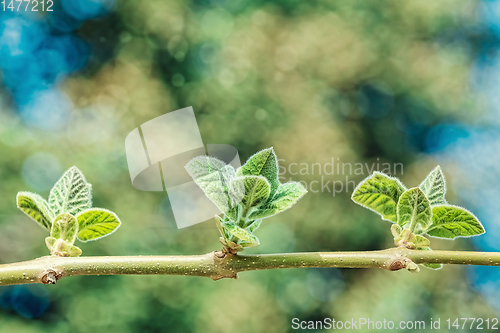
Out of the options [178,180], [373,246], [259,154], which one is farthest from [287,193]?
[373,246]

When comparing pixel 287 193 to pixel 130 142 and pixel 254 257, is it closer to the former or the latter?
pixel 254 257

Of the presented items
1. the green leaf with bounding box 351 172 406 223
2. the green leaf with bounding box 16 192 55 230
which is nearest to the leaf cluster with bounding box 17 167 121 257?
the green leaf with bounding box 16 192 55 230

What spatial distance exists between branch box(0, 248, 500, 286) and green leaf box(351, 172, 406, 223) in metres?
→ 0.02

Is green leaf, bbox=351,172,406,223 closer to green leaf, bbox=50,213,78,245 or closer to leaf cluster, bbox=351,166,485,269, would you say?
leaf cluster, bbox=351,166,485,269

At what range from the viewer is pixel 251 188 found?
166 mm

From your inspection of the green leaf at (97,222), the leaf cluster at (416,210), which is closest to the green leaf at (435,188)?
the leaf cluster at (416,210)

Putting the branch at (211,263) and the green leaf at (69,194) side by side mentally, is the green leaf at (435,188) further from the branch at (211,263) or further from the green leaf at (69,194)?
the green leaf at (69,194)

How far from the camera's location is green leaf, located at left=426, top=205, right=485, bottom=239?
0.18 meters

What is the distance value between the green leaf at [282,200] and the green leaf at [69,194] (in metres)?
0.08

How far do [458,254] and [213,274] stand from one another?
10 cm

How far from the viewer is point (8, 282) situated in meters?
0.17

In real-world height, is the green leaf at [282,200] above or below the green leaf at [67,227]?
above

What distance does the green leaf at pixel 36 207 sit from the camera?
19 centimetres

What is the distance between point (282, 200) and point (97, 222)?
86mm
